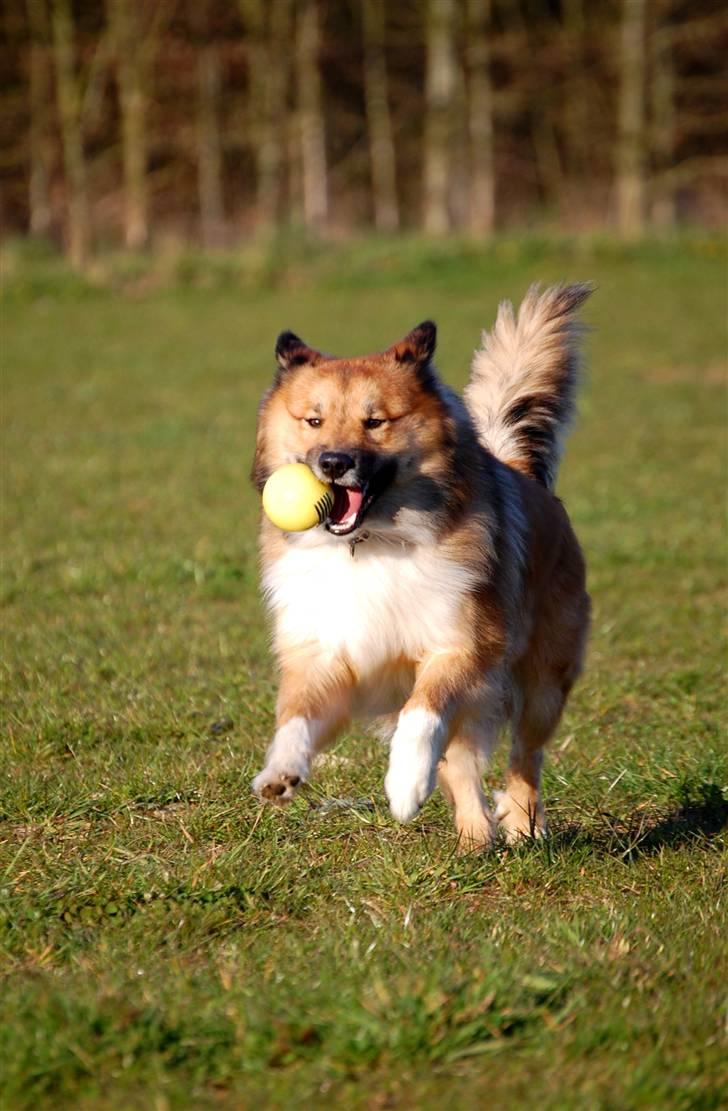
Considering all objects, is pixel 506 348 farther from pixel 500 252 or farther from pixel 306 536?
pixel 500 252

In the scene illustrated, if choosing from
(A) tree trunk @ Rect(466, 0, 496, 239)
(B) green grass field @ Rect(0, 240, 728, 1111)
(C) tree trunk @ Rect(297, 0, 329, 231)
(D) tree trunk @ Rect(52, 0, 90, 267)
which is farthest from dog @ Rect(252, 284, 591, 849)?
(A) tree trunk @ Rect(466, 0, 496, 239)

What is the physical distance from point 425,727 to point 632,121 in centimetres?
2921

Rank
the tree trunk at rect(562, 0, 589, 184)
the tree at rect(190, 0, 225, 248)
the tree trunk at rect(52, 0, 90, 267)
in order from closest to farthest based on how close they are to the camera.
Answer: the tree trunk at rect(52, 0, 90, 267)
the tree at rect(190, 0, 225, 248)
the tree trunk at rect(562, 0, 589, 184)

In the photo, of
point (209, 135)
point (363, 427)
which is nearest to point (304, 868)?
point (363, 427)

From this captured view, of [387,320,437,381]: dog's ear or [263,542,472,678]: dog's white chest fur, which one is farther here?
[387,320,437,381]: dog's ear

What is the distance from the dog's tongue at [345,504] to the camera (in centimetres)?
432

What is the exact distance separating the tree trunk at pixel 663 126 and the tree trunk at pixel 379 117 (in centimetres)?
672

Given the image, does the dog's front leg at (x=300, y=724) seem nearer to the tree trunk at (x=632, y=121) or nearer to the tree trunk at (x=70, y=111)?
the tree trunk at (x=70, y=111)

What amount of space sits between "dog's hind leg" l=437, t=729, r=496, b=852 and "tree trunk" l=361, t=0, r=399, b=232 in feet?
100

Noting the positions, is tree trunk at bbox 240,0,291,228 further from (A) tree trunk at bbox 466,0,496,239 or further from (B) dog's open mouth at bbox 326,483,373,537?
(B) dog's open mouth at bbox 326,483,373,537

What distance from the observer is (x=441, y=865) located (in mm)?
4184

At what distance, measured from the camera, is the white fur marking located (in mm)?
4020

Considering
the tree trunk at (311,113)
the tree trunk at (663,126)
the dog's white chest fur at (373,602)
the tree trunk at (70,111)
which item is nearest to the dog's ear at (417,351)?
the dog's white chest fur at (373,602)

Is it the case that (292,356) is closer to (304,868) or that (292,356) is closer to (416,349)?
(416,349)
